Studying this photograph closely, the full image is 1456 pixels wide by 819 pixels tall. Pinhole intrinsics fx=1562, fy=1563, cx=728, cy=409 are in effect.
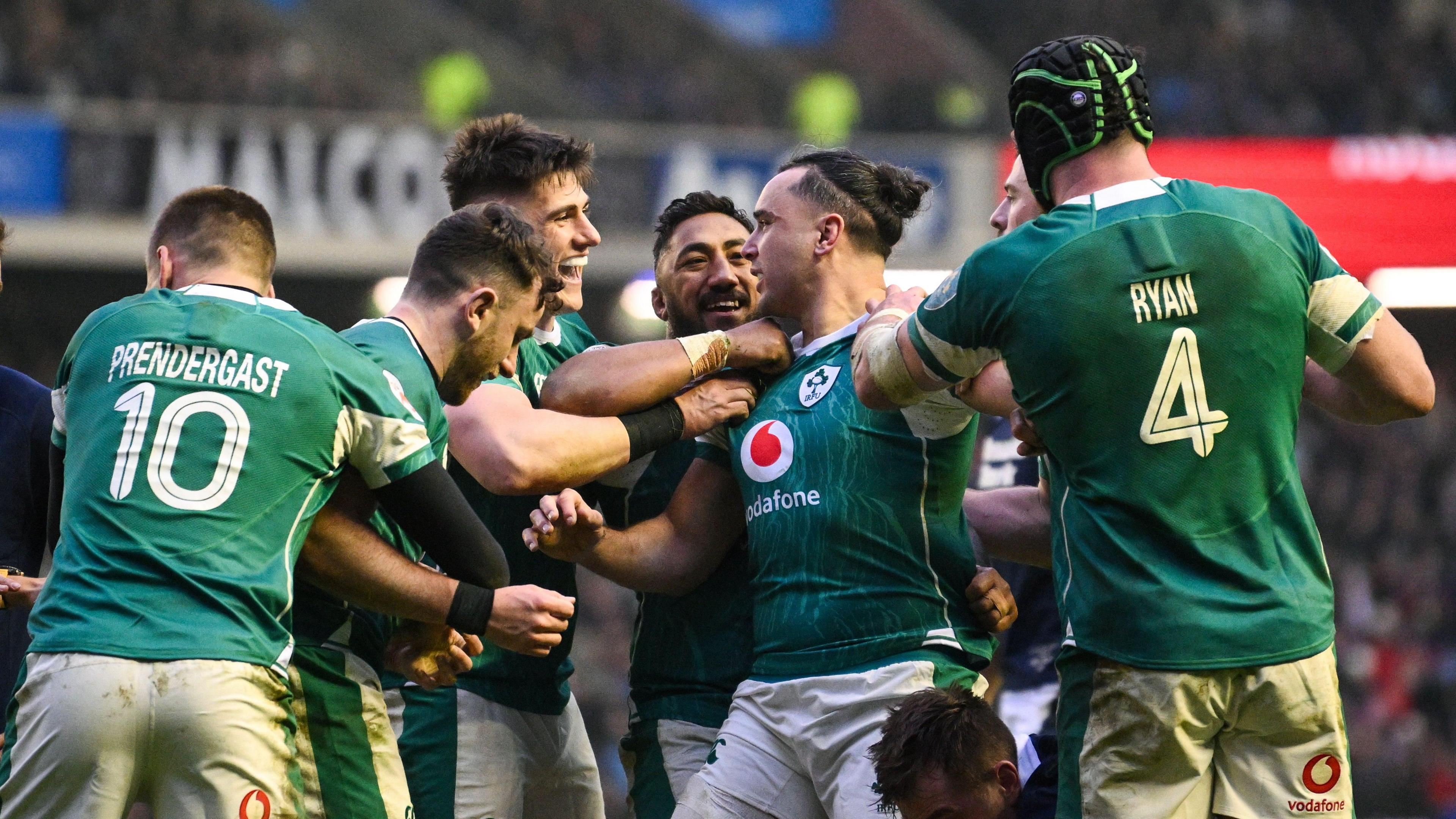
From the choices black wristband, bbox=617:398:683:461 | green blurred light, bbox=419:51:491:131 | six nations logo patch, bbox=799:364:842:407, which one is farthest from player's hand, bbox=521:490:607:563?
green blurred light, bbox=419:51:491:131

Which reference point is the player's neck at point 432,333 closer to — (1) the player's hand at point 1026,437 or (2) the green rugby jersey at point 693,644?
(2) the green rugby jersey at point 693,644

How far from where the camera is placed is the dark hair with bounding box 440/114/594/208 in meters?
5.11

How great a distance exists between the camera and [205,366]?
11.7 ft

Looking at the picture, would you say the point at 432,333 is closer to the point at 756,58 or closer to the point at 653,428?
the point at 653,428

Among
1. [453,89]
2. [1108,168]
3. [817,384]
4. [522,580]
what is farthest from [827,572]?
[453,89]

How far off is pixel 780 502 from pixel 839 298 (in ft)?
2.47

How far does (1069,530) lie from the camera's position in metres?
3.37

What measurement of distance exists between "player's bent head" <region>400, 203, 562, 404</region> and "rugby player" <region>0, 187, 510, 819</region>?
41 centimetres

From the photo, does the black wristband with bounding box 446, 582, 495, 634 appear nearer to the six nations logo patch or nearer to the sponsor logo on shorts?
the sponsor logo on shorts

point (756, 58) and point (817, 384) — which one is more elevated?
point (756, 58)

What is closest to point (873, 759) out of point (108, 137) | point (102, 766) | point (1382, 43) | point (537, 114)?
point (102, 766)

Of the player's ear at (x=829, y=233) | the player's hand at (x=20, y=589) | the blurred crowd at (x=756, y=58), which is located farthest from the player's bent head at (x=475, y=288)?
the blurred crowd at (x=756, y=58)

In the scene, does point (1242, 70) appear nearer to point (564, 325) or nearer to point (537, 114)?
point (537, 114)

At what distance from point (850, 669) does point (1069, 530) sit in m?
0.98
